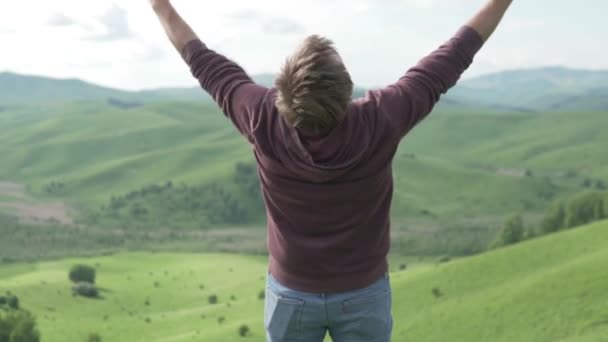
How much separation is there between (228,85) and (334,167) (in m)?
0.96

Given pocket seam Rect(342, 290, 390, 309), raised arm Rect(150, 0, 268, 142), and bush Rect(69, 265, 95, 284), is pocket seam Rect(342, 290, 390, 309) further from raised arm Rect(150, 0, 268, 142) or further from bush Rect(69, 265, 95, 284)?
bush Rect(69, 265, 95, 284)

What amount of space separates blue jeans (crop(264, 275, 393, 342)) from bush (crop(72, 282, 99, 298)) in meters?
95.4

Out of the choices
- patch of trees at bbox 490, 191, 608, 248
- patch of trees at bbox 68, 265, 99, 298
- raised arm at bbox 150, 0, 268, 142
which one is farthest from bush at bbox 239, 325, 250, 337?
patch of trees at bbox 68, 265, 99, 298

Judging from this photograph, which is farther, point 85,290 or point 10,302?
point 85,290

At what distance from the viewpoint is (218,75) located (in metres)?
4.98

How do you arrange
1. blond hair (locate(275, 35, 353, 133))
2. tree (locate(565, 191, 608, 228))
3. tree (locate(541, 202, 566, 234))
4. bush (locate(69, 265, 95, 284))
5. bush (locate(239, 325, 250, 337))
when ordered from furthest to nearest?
bush (locate(69, 265, 95, 284)) → tree (locate(541, 202, 566, 234)) → tree (locate(565, 191, 608, 228)) → bush (locate(239, 325, 250, 337)) → blond hair (locate(275, 35, 353, 133))

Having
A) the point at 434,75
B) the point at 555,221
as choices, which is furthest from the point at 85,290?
the point at 434,75

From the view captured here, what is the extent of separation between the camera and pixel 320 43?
436cm

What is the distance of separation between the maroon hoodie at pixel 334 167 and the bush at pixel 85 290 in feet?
313

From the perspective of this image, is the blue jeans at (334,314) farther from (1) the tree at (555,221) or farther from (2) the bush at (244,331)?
(1) the tree at (555,221)

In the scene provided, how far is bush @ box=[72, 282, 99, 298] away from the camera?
95875mm

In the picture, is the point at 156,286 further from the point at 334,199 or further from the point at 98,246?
the point at 334,199

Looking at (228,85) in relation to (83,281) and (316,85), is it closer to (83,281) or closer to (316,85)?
(316,85)

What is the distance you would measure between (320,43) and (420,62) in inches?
30.9
